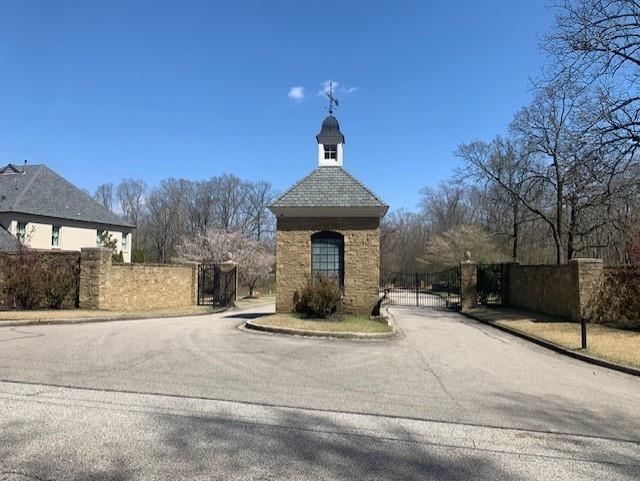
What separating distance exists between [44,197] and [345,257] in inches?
1286

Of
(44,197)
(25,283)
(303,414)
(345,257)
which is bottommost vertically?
(303,414)

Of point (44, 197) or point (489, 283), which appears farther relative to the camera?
point (44, 197)

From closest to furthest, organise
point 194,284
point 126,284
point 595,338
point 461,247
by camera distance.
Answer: point 595,338
point 126,284
point 194,284
point 461,247

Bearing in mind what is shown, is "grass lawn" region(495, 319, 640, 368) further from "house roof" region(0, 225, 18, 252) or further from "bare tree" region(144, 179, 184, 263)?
"bare tree" region(144, 179, 184, 263)

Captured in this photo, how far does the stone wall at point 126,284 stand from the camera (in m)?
21.8

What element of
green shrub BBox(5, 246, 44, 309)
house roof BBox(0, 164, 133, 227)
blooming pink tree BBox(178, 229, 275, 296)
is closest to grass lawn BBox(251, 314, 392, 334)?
green shrub BBox(5, 246, 44, 309)

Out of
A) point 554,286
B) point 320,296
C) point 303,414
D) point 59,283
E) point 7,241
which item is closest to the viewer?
point 303,414

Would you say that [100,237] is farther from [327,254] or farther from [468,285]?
[327,254]

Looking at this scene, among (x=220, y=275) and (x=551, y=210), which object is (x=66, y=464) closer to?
(x=220, y=275)

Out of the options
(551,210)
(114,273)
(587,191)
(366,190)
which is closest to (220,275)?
(114,273)

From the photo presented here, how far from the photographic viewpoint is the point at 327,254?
1877 centimetres

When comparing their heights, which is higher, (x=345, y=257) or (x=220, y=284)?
(x=345, y=257)

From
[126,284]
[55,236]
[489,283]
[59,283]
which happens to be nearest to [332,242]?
[126,284]

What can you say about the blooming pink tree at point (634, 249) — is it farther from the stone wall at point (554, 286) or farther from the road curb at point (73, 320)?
the road curb at point (73, 320)
